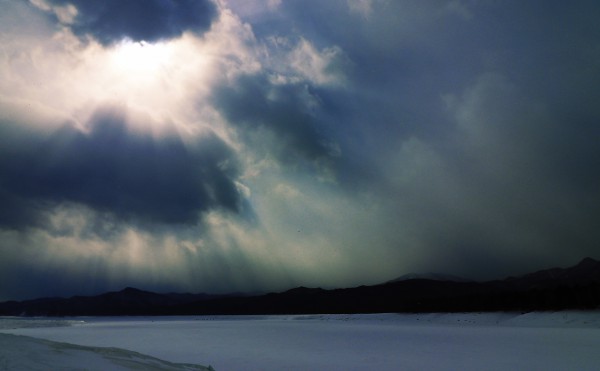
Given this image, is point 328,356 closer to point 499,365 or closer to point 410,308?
point 499,365

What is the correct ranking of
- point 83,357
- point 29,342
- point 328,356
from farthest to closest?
point 328,356, point 29,342, point 83,357

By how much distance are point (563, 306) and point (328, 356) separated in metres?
60.7

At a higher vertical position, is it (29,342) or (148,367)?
(29,342)

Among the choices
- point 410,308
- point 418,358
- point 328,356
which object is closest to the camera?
point 418,358

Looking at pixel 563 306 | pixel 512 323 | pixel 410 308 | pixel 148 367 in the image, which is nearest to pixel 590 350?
pixel 148 367

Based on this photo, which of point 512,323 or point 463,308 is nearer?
point 512,323

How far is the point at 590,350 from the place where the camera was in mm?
23000

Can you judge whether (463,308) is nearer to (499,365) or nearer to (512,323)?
(512,323)

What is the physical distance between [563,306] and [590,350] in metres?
52.2

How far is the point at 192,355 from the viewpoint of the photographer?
71.8 feet

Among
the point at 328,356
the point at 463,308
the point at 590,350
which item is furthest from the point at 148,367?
the point at 463,308

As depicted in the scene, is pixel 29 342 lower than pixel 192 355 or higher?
higher

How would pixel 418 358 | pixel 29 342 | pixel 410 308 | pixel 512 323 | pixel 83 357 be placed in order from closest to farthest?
pixel 83 357 → pixel 29 342 → pixel 418 358 → pixel 512 323 → pixel 410 308

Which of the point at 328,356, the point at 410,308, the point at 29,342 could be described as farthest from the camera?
the point at 410,308
